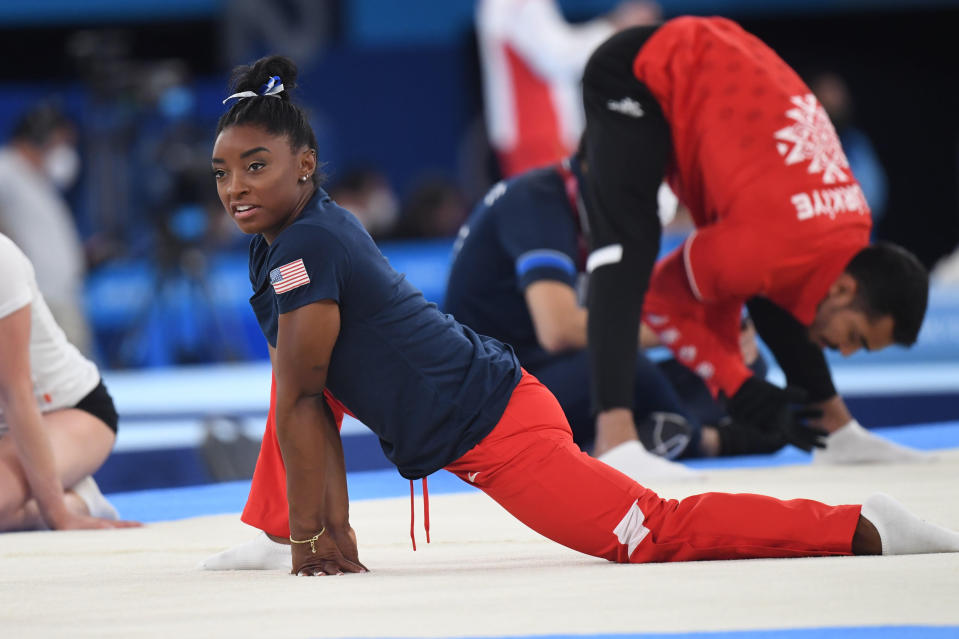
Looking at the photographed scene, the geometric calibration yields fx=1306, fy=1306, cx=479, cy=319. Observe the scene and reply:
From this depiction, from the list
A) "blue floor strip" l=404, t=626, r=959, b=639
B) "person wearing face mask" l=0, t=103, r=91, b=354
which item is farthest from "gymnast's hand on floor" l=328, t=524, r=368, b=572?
"person wearing face mask" l=0, t=103, r=91, b=354

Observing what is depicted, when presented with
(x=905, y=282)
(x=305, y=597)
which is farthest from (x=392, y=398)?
(x=905, y=282)

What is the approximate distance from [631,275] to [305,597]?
1380 millimetres

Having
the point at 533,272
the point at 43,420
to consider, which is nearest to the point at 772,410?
the point at 533,272

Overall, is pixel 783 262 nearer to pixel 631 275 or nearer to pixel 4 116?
pixel 631 275

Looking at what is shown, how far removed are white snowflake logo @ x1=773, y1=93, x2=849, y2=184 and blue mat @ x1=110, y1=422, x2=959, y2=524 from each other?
826mm

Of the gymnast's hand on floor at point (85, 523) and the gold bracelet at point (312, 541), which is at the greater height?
the gold bracelet at point (312, 541)

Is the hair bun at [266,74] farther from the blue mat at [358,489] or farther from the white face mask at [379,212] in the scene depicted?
the white face mask at [379,212]

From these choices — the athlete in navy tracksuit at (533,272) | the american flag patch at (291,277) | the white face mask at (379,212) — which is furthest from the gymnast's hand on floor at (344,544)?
the white face mask at (379,212)

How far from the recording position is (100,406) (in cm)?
278

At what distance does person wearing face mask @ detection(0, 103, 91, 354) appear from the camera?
5746mm

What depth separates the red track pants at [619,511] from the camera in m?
1.77

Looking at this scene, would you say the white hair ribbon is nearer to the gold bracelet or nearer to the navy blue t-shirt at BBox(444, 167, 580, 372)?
the gold bracelet

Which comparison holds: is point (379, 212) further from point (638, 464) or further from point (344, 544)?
point (344, 544)

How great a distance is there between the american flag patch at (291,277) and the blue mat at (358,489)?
115 centimetres
